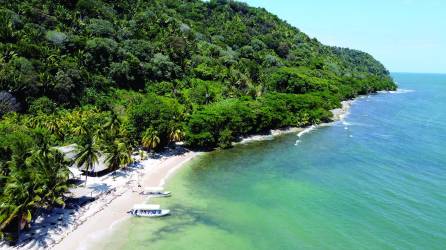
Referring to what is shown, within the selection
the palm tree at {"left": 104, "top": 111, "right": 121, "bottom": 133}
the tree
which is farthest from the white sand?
the tree

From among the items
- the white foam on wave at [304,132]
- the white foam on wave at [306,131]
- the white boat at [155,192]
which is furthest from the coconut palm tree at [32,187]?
the white foam on wave at [306,131]

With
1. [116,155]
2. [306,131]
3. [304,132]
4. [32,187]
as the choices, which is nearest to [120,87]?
[116,155]

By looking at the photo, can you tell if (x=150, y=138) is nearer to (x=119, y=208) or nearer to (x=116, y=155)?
(x=116, y=155)

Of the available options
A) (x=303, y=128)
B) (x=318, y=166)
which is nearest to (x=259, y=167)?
(x=318, y=166)

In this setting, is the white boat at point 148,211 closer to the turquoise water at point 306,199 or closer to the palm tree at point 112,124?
the turquoise water at point 306,199

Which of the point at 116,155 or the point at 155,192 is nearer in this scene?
the point at 155,192
